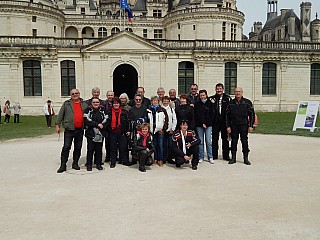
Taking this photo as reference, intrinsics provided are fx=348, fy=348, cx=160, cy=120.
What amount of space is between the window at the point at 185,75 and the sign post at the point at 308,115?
17.2 metres

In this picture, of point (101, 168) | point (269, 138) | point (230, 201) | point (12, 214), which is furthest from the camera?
point (269, 138)

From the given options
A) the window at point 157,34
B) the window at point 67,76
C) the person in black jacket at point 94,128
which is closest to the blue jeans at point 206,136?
the person in black jacket at point 94,128

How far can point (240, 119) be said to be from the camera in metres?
9.85

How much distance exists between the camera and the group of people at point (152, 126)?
9.06 metres

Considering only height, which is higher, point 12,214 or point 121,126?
point 121,126

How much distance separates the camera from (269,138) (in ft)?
49.8

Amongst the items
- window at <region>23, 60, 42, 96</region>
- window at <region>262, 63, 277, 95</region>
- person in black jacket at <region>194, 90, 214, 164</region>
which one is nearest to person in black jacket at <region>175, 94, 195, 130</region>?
person in black jacket at <region>194, 90, 214, 164</region>

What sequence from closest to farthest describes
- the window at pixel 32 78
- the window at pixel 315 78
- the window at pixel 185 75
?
the window at pixel 32 78 < the window at pixel 185 75 < the window at pixel 315 78

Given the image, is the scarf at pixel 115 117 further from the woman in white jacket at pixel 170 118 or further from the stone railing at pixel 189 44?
the stone railing at pixel 189 44

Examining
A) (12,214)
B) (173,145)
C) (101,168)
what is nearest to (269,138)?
(173,145)

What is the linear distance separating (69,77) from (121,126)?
2471 cm

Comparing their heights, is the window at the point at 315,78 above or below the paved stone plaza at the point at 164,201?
above

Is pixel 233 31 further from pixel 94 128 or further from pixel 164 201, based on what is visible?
pixel 164 201

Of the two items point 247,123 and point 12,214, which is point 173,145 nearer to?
point 247,123
